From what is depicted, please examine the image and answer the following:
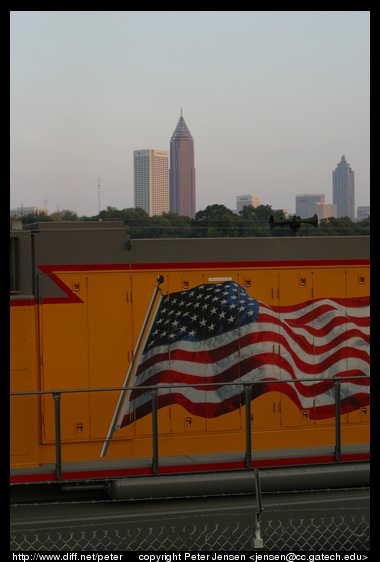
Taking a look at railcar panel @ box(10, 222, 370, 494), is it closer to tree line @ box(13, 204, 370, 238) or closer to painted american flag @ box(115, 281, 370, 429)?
painted american flag @ box(115, 281, 370, 429)

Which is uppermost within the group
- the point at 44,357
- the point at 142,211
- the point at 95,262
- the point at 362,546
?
the point at 142,211

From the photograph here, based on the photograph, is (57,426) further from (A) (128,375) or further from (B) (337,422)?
(B) (337,422)

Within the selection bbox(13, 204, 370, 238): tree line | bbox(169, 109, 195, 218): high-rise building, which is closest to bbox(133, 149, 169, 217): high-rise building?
bbox(169, 109, 195, 218): high-rise building

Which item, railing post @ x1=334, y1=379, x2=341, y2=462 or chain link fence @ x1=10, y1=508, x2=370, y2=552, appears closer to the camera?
chain link fence @ x1=10, y1=508, x2=370, y2=552

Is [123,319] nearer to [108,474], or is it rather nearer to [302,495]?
[108,474]

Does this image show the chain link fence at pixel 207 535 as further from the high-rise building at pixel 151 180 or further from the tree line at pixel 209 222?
the high-rise building at pixel 151 180
